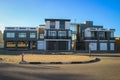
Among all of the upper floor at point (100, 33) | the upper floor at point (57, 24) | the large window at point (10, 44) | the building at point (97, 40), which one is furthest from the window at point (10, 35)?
the upper floor at point (100, 33)

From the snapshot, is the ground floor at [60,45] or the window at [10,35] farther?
the window at [10,35]

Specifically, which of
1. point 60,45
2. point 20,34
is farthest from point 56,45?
point 20,34

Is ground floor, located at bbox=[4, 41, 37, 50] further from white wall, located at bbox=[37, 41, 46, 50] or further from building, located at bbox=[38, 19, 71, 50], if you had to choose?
building, located at bbox=[38, 19, 71, 50]

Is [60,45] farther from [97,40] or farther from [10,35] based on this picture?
[10,35]

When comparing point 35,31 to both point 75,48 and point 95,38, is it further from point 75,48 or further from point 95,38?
point 95,38

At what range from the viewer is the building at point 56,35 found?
65.1 meters

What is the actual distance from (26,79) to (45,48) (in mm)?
53082

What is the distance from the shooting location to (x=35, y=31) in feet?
219

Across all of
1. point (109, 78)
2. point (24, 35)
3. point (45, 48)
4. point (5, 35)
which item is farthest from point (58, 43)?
Answer: point (109, 78)

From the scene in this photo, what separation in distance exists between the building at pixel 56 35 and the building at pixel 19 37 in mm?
2923

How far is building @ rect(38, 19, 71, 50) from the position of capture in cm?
6506

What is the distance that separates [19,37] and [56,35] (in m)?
11.4

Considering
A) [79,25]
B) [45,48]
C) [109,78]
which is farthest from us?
[79,25]

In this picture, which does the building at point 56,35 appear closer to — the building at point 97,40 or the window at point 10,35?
the building at point 97,40
